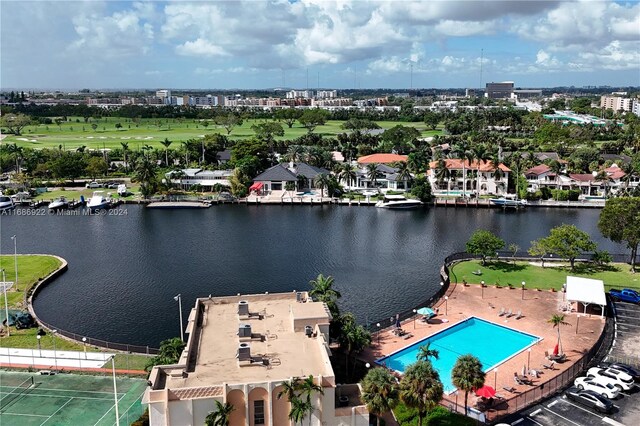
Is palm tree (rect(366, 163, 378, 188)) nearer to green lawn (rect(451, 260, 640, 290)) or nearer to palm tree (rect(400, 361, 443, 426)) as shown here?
green lawn (rect(451, 260, 640, 290))

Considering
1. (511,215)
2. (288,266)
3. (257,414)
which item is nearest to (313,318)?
(257,414)

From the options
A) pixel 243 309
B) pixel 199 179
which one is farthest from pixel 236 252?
pixel 199 179

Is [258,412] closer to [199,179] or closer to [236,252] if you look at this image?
[236,252]

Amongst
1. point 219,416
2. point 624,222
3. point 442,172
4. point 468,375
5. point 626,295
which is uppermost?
point 442,172

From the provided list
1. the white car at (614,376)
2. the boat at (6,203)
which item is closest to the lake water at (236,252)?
the boat at (6,203)

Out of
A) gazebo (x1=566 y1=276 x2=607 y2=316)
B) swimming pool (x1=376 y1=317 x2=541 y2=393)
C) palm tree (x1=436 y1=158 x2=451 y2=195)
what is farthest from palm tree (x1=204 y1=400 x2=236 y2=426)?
palm tree (x1=436 y1=158 x2=451 y2=195)

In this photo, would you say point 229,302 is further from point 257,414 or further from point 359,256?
point 359,256

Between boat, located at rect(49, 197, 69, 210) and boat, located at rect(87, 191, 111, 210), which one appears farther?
boat, located at rect(49, 197, 69, 210)
